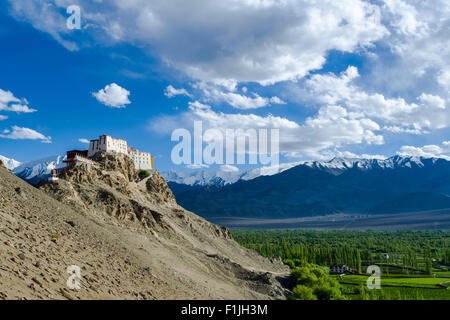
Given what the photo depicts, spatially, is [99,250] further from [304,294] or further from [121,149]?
[121,149]

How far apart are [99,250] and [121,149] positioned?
59825 millimetres

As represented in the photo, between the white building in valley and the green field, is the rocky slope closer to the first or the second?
the white building in valley

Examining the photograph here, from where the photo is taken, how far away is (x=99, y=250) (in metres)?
34.3

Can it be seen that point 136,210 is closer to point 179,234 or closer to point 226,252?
point 179,234

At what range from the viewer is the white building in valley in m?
83.0

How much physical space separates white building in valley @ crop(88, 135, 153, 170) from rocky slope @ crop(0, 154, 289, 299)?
6524mm

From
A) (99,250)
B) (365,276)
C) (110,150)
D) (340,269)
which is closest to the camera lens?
(99,250)

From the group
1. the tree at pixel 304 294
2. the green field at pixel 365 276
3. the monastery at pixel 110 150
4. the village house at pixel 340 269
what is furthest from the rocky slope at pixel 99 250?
the village house at pixel 340 269

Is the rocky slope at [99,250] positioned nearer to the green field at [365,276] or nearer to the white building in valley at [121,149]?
the white building in valley at [121,149]

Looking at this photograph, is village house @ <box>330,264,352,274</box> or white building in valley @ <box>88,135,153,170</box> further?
village house @ <box>330,264,352,274</box>

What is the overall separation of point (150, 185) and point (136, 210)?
3191 cm

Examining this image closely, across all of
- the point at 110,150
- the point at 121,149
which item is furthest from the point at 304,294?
the point at 121,149

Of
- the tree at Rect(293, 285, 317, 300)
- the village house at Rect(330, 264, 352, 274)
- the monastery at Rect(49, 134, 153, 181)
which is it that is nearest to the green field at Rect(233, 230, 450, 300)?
the tree at Rect(293, 285, 317, 300)
